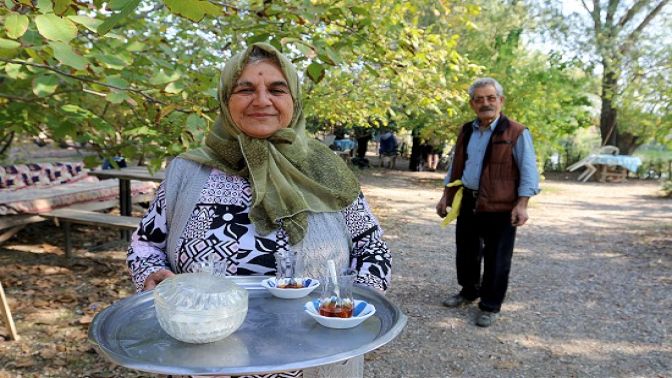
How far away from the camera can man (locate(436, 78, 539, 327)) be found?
434 centimetres

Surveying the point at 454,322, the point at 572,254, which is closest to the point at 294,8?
the point at 454,322

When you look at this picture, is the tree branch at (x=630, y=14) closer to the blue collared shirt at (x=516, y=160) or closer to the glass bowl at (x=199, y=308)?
the blue collared shirt at (x=516, y=160)

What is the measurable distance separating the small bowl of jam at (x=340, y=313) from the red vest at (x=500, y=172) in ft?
10.0

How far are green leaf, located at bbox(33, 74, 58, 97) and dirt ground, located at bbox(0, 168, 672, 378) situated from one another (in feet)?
6.29

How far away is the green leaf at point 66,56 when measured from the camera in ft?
6.07

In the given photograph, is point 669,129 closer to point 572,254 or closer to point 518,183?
point 572,254

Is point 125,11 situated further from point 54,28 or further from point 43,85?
point 43,85

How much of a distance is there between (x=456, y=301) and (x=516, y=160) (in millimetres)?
1572

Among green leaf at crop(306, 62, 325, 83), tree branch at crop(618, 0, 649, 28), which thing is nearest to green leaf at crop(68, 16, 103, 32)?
green leaf at crop(306, 62, 325, 83)

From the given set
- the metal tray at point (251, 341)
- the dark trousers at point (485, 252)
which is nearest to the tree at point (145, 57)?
the metal tray at point (251, 341)

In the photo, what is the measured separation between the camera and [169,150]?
350cm

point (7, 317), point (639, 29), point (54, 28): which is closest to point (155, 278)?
point (54, 28)

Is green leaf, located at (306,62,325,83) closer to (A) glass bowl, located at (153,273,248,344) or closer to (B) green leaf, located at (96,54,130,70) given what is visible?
(B) green leaf, located at (96,54,130,70)

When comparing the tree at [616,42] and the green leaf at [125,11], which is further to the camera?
the tree at [616,42]
